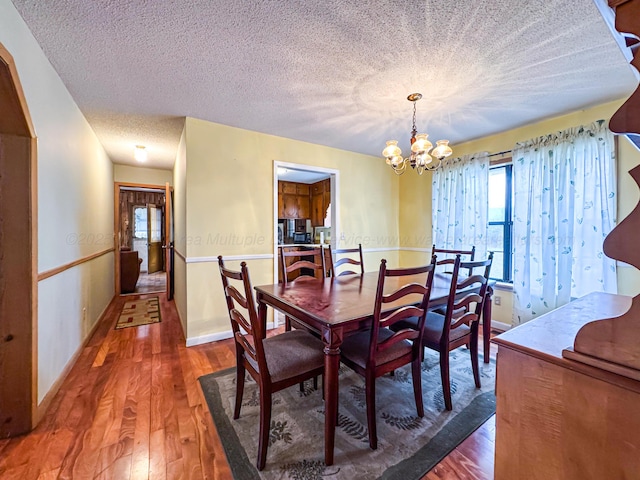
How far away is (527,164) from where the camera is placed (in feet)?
9.62

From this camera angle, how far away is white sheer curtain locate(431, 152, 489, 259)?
3295mm

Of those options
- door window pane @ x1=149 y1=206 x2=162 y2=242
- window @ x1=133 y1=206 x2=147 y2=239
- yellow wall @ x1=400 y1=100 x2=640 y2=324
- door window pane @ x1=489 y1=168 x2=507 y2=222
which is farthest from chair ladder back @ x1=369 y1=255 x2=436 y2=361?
window @ x1=133 y1=206 x2=147 y2=239

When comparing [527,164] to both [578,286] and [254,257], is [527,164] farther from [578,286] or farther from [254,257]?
[254,257]

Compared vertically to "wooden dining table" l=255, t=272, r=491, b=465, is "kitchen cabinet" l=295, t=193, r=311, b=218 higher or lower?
higher

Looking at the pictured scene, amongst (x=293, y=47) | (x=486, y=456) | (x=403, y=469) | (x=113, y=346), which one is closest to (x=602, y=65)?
(x=293, y=47)

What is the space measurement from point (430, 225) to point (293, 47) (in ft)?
10.2

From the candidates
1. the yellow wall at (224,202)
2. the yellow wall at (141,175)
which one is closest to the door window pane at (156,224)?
the yellow wall at (141,175)

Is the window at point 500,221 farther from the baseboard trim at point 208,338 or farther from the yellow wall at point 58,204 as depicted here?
the yellow wall at point 58,204

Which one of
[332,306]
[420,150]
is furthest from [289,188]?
[332,306]

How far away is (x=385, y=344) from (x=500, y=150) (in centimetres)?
303

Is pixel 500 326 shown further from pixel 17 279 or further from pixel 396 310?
pixel 17 279

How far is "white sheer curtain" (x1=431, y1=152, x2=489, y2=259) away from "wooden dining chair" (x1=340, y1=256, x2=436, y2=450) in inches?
86.2

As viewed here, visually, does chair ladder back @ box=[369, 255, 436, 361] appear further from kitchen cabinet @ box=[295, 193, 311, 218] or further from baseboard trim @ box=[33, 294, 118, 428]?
kitchen cabinet @ box=[295, 193, 311, 218]

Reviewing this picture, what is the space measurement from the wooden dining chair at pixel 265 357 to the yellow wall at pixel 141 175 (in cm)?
463
